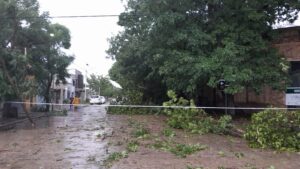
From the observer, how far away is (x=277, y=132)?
14297 millimetres

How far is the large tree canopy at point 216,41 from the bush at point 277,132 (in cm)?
514

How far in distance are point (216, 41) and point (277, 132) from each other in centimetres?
865

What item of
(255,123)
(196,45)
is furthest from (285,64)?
(255,123)

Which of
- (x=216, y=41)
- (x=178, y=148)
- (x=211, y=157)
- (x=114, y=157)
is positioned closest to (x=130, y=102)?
(x=216, y=41)

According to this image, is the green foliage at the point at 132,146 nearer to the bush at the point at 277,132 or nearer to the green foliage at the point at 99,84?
the bush at the point at 277,132

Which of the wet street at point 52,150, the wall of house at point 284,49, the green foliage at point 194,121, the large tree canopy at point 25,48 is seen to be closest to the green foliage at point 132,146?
the wet street at point 52,150

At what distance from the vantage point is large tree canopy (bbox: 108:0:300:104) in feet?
66.7

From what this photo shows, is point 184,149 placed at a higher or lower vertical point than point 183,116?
lower

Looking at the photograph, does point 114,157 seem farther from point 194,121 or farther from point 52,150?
point 194,121

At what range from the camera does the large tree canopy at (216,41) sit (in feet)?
66.7

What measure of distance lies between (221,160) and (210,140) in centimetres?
425

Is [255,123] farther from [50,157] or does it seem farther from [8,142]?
[8,142]

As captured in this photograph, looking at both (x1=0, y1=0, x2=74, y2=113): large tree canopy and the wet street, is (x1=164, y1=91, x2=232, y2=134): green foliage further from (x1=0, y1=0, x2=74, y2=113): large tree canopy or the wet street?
(x1=0, y1=0, x2=74, y2=113): large tree canopy

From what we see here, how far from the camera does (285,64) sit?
72.3 feet
